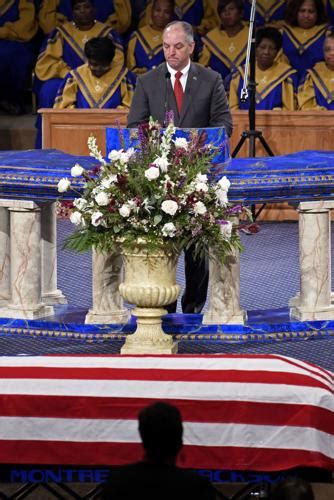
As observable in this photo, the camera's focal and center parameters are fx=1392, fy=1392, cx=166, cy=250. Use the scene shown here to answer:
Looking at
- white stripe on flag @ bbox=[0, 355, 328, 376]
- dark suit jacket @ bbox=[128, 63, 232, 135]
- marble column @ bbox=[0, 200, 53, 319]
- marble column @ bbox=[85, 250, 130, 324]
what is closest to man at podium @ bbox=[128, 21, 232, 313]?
dark suit jacket @ bbox=[128, 63, 232, 135]

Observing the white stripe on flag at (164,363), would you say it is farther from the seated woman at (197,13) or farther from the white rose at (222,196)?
the seated woman at (197,13)

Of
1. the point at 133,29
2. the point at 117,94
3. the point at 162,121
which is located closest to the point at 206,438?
the point at 162,121

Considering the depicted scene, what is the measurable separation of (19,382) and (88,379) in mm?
265

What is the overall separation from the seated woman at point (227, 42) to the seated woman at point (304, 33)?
1.42ft

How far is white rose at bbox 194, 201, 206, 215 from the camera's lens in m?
6.84

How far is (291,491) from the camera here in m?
3.82

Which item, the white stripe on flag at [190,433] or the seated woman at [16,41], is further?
the seated woman at [16,41]

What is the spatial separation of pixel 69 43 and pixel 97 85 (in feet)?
3.16

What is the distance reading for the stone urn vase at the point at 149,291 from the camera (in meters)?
7.05

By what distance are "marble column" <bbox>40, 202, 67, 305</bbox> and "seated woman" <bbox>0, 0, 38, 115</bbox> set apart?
584cm

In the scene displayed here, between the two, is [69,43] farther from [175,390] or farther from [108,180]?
[175,390]

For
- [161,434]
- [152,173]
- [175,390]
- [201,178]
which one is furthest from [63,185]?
[161,434]

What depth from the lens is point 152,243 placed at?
272 inches

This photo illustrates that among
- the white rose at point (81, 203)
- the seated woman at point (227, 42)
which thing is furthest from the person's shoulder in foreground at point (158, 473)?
the seated woman at point (227, 42)
